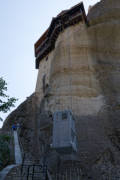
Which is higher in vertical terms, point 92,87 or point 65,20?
point 65,20

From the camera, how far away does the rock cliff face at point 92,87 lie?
40.7ft

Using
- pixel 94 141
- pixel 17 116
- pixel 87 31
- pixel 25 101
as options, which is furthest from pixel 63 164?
pixel 87 31

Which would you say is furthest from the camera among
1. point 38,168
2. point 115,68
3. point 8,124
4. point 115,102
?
point 8,124

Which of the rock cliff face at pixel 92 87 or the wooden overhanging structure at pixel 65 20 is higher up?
the wooden overhanging structure at pixel 65 20

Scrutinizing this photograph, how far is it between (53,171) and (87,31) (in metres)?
15.3

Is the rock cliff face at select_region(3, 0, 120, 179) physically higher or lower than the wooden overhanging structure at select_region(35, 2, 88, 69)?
lower

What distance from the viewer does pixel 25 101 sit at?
21891 millimetres

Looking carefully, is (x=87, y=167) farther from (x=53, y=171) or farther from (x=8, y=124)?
(x=8, y=124)

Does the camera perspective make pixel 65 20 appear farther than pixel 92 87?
Yes

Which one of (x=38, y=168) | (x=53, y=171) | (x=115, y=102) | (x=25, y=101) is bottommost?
(x=53, y=171)

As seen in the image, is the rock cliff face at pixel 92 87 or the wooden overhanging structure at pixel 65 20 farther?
the wooden overhanging structure at pixel 65 20

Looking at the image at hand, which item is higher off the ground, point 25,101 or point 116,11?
point 116,11

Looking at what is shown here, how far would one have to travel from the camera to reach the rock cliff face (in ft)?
40.7

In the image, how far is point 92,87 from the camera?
1627 cm
